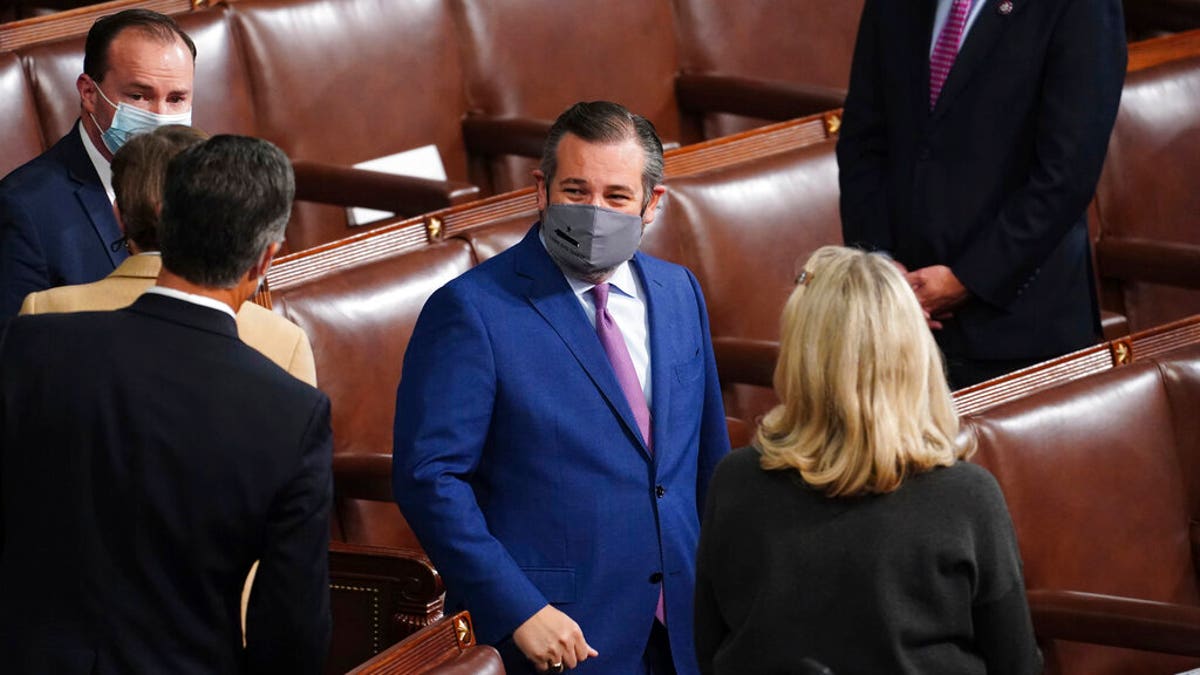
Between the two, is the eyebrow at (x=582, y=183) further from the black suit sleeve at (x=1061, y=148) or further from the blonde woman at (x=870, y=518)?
→ the black suit sleeve at (x=1061, y=148)

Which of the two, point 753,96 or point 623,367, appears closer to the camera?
point 623,367

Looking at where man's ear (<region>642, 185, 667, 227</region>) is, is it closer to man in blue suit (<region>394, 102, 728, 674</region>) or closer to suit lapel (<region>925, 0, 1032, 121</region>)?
man in blue suit (<region>394, 102, 728, 674</region>)

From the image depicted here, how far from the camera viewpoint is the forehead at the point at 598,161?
3.69ft

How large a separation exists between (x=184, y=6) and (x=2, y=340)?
109 cm

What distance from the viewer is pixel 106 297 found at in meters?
1.02

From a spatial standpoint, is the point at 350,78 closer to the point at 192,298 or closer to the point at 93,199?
the point at 93,199

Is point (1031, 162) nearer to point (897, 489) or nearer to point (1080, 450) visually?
point (1080, 450)

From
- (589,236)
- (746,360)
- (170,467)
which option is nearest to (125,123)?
(589,236)

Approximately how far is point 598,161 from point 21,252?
41 cm

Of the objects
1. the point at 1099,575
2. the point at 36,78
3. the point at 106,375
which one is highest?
the point at 36,78

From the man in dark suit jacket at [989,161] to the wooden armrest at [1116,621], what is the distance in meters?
0.29

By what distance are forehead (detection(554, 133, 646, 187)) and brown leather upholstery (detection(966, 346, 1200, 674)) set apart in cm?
34

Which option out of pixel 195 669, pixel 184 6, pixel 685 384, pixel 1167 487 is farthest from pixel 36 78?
pixel 1167 487

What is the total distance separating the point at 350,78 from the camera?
1903 mm
